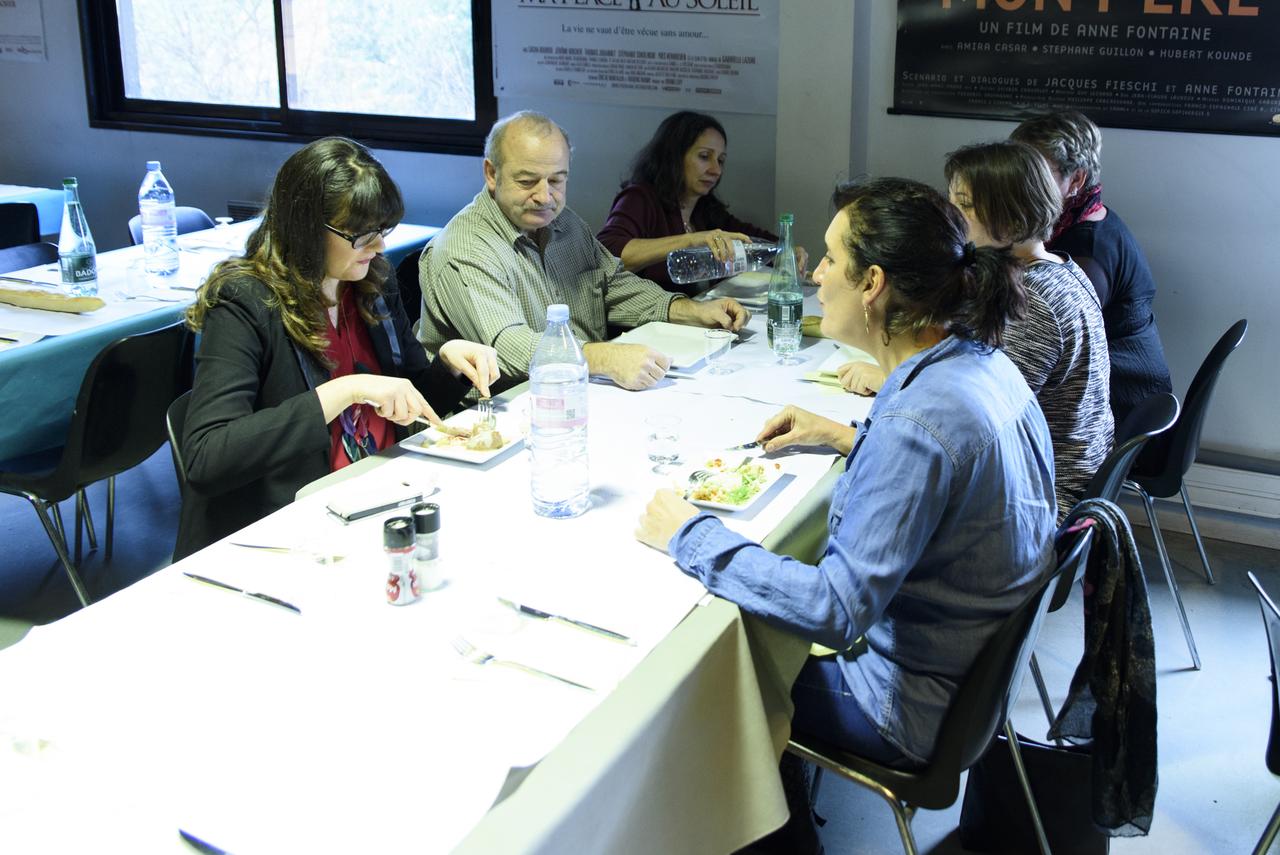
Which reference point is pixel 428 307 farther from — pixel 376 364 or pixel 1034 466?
pixel 1034 466

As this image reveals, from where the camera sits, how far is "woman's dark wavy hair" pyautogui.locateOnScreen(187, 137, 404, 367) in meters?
2.07

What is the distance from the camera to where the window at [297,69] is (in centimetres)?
470

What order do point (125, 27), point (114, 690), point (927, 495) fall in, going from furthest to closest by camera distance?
point (125, 27) < point (927, 495) < point (114, 690)

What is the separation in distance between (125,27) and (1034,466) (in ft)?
16.5

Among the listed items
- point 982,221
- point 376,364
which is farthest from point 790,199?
point 376,364

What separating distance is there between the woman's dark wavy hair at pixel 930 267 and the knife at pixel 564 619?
0.59 m

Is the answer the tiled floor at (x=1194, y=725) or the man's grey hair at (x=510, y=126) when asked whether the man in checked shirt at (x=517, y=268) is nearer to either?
the man's grey hair at (x=510, y=126)

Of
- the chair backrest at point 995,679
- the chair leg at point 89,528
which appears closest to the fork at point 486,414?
the chair backrest at point 995,679

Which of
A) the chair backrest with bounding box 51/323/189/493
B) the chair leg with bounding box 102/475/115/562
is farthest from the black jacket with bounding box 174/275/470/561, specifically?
the chair leg with bounding box 102/475/115/562

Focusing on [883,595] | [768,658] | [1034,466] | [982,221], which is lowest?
[768,658]

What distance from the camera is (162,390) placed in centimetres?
288

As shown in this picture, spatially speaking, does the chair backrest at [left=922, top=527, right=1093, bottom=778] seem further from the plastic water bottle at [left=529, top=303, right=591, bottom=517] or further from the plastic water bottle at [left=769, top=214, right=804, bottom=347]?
the plastic water bottle at [left=769, top=214, right=804, bottom=347]

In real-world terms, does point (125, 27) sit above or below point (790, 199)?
above

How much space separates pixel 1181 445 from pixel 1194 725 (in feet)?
2.16
